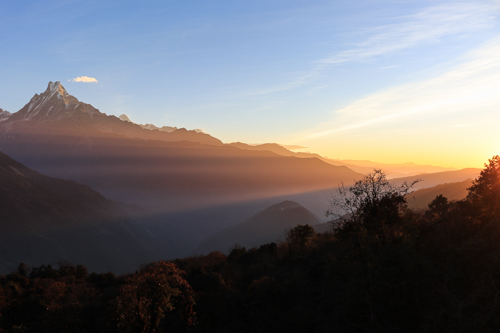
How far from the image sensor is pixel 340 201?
31016 millimetres

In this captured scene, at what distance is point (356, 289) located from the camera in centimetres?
2428

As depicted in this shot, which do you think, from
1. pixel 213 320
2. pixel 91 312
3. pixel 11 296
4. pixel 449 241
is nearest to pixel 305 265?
pixel 213 320

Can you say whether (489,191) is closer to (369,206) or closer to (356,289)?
(369,206)

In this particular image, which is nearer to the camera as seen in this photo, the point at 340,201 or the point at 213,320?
the point at 340,201

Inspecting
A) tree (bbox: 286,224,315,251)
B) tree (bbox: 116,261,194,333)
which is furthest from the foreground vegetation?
tree (bbox: 286,224,315,251)

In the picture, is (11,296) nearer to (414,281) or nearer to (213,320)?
(213,320)

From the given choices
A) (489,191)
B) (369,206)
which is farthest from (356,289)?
(489,191)

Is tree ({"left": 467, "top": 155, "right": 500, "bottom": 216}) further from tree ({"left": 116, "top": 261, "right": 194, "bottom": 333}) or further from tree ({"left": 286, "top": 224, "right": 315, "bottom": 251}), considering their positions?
tree ({"left": 116, "top": 261, "right": 194, "bottom": 333})

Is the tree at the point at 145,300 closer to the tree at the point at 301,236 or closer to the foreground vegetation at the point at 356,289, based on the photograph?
the foreground vegetation at the point at 356,289

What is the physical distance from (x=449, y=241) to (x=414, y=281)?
252 inches

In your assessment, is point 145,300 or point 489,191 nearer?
point 145,300

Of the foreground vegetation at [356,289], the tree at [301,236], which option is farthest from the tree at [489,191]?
the tree at [301,236]

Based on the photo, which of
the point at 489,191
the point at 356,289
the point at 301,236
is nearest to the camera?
the point at 356,289

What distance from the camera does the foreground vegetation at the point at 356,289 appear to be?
2311 centimetres
